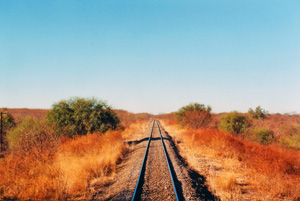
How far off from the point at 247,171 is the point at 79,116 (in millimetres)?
12935

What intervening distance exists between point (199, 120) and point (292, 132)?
992cm

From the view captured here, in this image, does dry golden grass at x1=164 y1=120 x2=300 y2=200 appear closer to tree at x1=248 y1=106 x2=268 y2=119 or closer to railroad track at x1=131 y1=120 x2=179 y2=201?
railroad track at x1=131 y1=120 x2=179 y2=201

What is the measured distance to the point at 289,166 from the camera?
8.62 metres

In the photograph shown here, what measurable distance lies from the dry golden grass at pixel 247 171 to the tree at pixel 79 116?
8637 millimetres

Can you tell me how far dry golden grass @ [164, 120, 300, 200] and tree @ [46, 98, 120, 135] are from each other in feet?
28.3

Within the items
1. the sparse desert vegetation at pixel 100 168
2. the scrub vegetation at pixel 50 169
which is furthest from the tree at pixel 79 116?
the scrub vegetation at pixel 50 169

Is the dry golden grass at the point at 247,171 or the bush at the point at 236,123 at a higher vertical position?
the bush at the point at 236,123

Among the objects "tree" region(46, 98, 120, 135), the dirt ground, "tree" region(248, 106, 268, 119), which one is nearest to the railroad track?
the dirt ground

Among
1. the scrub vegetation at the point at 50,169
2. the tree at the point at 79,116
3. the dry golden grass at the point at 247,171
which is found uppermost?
the tree at the point at 79,116

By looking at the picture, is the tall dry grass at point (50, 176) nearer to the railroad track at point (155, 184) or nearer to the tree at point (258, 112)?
the railroad track at point (155, 184)

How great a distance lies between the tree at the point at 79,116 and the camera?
15859 mm

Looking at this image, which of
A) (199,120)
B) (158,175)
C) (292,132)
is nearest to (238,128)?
(199,120)

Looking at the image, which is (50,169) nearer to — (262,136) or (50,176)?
(50,176)

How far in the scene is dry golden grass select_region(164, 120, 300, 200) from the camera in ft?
21.3
